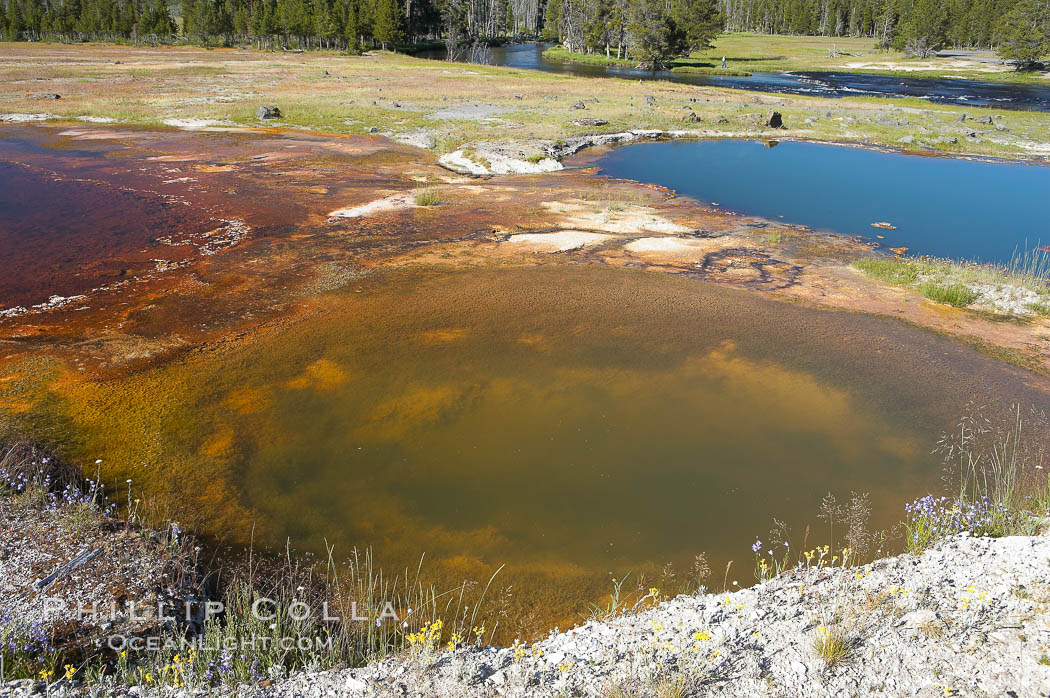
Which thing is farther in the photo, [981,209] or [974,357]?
[981,209]

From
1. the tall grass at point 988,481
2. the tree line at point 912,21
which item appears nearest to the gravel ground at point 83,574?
the tall grass at point 988,481

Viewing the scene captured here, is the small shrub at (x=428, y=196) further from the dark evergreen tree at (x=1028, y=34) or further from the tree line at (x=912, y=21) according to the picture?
the tree line at (x=912, y=21)

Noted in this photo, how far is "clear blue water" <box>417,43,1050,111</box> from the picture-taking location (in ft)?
142

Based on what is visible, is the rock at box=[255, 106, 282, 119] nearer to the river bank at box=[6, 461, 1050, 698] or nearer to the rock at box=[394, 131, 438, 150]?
the rock at box=[394, 131, 438, 150]

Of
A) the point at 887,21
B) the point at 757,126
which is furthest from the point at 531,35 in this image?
the point at 757,126

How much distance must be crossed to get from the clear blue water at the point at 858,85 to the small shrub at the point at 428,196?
36639mm

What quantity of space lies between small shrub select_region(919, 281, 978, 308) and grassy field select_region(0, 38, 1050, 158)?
1660 centimetres

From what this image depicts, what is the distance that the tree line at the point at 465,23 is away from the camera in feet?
218

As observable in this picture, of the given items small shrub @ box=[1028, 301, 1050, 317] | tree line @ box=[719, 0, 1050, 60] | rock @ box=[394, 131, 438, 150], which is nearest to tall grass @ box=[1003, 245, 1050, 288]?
small shrub @ box=[1028, 301, 1050, 317]

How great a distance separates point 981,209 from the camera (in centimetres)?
1748

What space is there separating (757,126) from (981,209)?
13303 mm

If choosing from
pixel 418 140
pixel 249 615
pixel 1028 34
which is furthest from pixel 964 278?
pixel 1028 34

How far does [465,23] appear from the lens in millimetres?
88875

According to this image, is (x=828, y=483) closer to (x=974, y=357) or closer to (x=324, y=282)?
(x=974, y=357)
